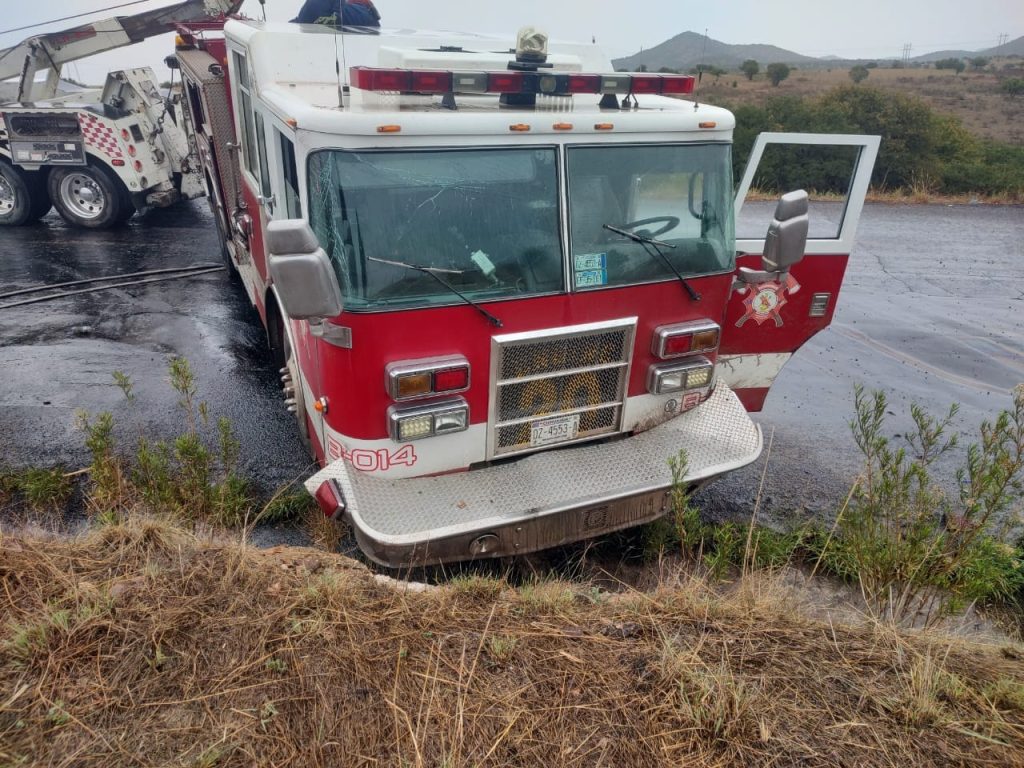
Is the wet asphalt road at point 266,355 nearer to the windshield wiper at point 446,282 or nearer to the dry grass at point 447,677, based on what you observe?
the dry grass at point 447,677

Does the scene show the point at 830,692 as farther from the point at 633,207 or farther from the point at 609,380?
the point at 633,207

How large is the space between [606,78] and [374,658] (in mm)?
3067

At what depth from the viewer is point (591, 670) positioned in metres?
2.67

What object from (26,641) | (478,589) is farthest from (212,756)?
(478,589)

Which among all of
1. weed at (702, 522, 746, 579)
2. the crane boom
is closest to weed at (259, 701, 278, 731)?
weed at (702, 522, 746, 579)

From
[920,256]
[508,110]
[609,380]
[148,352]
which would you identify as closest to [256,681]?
[609,380]

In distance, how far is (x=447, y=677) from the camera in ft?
8.55

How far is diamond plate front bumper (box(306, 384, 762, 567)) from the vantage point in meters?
3.45

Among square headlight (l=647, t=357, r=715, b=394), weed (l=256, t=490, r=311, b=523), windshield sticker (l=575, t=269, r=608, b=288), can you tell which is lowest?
weed (l=256, t=490, r=311, b=523)

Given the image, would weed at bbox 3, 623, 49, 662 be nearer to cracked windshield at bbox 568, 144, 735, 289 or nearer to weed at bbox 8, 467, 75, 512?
weed at bbox 8, 467, 75, 512

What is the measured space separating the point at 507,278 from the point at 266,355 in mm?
4241

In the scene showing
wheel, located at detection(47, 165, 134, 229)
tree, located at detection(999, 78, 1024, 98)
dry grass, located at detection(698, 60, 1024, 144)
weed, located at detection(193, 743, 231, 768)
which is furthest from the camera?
tree, located at detection(999, 78, 1024, 98)

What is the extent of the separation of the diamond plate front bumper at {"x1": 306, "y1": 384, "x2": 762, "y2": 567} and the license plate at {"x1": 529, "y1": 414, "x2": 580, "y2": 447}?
93mm

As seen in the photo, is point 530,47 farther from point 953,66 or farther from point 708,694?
point 953,66
